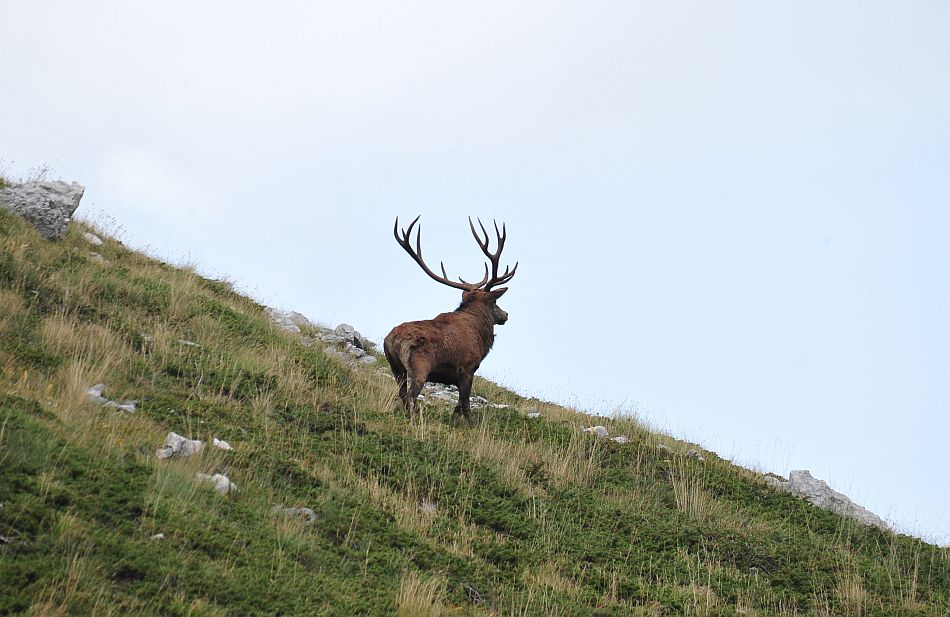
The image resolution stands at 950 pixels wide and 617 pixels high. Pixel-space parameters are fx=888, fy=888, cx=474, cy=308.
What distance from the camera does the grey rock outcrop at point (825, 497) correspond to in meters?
10.7

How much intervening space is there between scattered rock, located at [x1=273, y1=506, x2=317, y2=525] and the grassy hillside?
0.08 meters

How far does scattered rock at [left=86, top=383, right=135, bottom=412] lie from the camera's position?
759 centimetres

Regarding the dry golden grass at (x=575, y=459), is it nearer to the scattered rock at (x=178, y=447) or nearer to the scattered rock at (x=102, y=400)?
the scattered rock at (x=178, y=447)

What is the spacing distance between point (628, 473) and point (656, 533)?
2197 millimetres

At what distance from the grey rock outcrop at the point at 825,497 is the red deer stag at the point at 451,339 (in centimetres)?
425

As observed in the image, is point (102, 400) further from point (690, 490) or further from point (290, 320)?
point (290, 320)

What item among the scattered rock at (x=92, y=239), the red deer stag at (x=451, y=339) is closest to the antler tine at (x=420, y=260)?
the red deer stag at (x=451, y=339)

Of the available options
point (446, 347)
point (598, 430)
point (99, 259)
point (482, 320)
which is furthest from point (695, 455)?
point (99, 259)

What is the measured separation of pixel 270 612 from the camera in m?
5.01

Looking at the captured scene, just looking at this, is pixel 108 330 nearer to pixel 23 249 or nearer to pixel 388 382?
pixel 23 249

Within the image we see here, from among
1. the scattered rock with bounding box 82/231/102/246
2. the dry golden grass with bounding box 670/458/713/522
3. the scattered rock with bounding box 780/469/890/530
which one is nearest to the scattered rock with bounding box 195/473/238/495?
the dry golden grass with bounding box 670/458/713/522

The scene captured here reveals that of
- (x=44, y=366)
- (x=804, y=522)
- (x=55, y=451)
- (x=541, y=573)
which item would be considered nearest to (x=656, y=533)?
(x=541, y=573)

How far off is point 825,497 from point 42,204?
11.5 meters

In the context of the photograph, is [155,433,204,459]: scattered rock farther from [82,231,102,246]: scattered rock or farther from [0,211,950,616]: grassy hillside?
[82,231,102,246]: scattered rock
